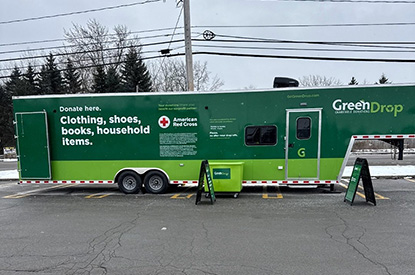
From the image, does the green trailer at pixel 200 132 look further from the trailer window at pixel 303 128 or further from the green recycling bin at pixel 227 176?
the green recycling bin at pixel 227 176

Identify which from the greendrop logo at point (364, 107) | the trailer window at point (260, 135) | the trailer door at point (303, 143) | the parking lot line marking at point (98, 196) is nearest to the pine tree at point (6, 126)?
the parking lot line marking at point (98, 196)

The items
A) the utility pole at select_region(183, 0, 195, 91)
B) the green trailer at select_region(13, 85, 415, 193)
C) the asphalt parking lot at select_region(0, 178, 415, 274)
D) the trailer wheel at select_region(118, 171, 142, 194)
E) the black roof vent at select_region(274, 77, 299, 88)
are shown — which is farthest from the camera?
the utility pole at select_region(183, 0, 195, 91)

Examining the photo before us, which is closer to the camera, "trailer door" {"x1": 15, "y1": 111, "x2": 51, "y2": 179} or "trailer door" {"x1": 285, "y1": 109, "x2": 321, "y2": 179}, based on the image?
"trailer door" {"x1": 285, "y1": 109, "x2": 321, "y2": 179}

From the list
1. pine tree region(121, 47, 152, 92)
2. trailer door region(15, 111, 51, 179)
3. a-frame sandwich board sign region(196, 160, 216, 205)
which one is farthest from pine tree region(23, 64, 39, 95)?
a-frame sandwich board sign region(196, 160, 216, 205)

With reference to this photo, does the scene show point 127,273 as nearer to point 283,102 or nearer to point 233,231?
point 233,231

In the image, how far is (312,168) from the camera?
26.3 ft

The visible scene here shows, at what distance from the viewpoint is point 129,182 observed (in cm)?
881

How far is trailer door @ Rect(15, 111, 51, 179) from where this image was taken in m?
8.74

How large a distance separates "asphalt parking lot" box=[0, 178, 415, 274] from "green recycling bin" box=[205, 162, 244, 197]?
0.36 meters

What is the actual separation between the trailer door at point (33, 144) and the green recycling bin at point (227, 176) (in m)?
5.55

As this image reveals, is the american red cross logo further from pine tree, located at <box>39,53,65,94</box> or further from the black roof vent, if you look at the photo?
pine tree, located at <box>39,53,65,94</box>

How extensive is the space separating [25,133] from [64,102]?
170 cm

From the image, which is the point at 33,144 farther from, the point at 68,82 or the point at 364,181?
the point at 68,82

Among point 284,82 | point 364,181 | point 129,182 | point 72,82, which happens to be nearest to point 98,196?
point 129,182
